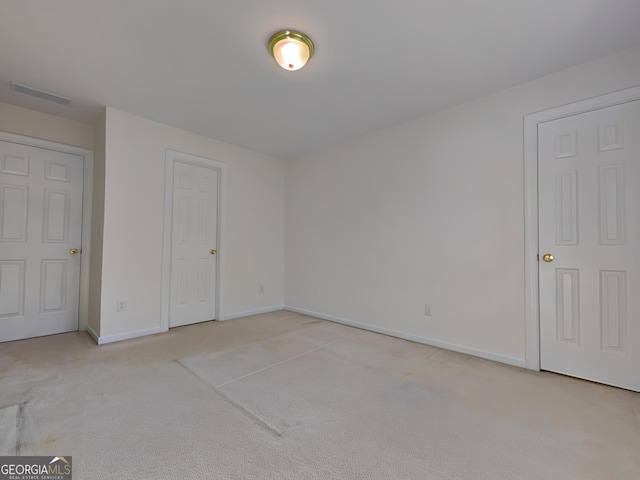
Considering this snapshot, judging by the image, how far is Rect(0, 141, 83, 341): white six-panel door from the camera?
3.06 metres

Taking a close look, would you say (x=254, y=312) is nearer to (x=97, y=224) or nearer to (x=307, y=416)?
(x=97, y=224)

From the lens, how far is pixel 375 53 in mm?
2172

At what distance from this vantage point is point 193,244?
12.5 ft

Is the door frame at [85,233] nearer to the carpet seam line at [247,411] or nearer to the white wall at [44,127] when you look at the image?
the white wall at [44,127]

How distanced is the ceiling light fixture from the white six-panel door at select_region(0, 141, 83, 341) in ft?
10.1

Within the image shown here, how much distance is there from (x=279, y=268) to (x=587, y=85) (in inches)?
163

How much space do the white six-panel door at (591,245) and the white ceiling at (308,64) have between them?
2.07 ft

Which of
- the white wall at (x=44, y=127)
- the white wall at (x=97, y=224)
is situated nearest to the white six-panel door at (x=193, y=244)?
the white wall at (x=97, y=224)

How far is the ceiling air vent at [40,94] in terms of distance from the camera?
105 inches

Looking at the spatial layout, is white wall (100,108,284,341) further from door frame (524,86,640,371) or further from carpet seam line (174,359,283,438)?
door frame (524,86,640,371)

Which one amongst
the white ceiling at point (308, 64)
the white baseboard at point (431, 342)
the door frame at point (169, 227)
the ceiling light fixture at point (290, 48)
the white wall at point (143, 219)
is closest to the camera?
the white ceiling at point (308, 64)

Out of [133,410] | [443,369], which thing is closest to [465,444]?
[443,369]

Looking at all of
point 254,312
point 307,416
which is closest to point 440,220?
point 307,416

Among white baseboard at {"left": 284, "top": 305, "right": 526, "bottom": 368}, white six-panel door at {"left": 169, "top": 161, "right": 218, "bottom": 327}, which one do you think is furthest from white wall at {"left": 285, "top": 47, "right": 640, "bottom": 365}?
white six-panel door at {"left": 169, "top": 161, "right": 218, "bottom": 327}
